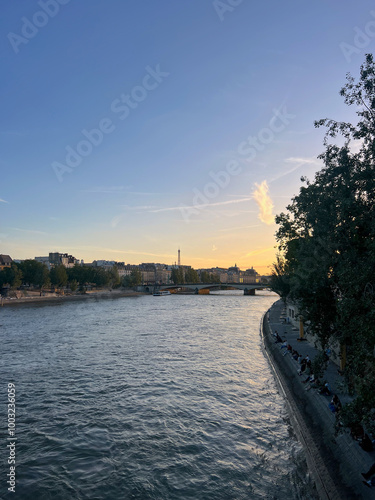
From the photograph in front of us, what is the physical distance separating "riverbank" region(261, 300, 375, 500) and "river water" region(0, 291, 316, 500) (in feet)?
1.69

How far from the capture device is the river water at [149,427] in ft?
39.0

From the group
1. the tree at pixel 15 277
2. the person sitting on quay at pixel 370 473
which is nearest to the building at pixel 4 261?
the tree at pixel 15 277

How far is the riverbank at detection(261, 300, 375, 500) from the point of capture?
34.4 feet

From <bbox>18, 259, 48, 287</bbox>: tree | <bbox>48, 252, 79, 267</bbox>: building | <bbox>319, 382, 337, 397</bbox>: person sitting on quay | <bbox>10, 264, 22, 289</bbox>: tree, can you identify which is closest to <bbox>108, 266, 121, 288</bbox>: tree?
<bbox>18, 259, 48, 287</bbox>: tree

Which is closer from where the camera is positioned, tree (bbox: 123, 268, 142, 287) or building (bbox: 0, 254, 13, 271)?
building (bbox: 0, 254, 13, 271)

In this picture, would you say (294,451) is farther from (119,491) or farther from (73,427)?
(73,427)

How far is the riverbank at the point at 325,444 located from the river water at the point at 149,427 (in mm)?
516

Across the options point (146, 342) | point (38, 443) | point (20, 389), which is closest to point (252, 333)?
point (146, 342)

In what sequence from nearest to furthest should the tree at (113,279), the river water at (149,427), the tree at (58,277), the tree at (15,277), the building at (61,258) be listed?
the river water at (149,427)
the tree at (15,277)
the tree at (58,277)
the tree at (113,279)
the building at (61,258)

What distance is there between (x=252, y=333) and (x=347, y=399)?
29506mm

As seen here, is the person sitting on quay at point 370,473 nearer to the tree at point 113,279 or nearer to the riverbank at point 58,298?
the riverbank at point 58,298

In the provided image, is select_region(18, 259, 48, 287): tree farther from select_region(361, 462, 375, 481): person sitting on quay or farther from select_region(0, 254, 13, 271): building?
select_region(361, 462, 375, 481): person sitting on quay

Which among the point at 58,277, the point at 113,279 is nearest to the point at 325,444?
the point at 58,277

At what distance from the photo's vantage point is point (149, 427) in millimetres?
16219
